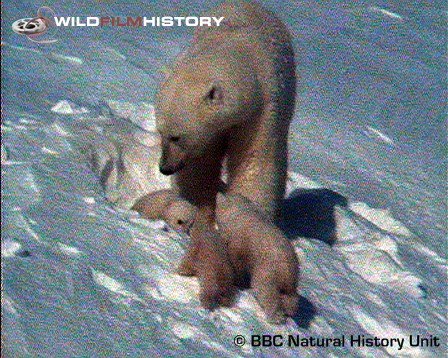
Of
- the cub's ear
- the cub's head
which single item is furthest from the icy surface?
the cub's ear

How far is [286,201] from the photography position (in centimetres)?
471

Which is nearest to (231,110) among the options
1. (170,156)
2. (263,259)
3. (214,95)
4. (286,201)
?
(214,95)

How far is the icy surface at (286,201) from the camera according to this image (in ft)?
9.07

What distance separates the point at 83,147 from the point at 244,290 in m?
1.46

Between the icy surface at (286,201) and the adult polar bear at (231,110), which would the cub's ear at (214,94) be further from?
the icy surface at (286,201)

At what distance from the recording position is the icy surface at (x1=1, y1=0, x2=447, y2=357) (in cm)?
276

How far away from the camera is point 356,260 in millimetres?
4129

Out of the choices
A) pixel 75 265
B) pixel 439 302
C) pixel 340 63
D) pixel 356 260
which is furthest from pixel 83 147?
pixel 340 63

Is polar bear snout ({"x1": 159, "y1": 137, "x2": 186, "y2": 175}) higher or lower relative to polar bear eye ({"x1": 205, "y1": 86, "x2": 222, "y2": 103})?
lower

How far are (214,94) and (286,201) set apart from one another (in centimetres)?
130

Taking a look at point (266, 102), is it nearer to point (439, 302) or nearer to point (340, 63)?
point (439, 302)

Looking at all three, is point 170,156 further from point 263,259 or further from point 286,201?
point 286,201

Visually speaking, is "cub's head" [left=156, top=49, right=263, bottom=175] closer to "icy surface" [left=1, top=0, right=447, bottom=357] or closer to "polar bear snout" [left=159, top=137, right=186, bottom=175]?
"polar bear snout" [left=159, top=137, right=186, bottom=175]

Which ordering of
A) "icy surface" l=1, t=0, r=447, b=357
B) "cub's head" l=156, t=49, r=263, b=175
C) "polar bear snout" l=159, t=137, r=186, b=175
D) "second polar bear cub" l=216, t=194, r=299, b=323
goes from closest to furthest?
"icy surface" l=1, t=0, r=447, b=357 < "second polar bear cub" l=216, t=194, r=299, b=323 < "cub's head" l=156, t=49, r=263, b=175 < "polar bear snout" l=159, t=137, r=186, b=175
